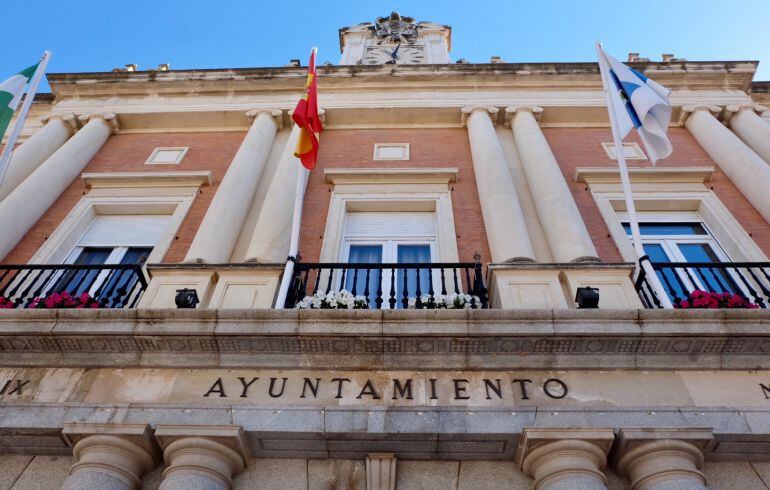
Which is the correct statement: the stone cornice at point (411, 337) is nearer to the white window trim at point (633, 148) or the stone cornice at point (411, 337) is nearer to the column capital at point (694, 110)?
the white window trim at point (633, 148)

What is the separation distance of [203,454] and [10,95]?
6.86 m

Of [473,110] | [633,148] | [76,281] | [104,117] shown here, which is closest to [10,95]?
[76,281]

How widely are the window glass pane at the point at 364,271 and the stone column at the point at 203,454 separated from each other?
9.85 feet

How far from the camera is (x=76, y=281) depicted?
28.3ft

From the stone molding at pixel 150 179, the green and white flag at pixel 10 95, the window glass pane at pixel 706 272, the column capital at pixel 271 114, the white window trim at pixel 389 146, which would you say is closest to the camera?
the window glass pane at pixel 706 272

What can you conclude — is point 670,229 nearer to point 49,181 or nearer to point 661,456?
point 661,456

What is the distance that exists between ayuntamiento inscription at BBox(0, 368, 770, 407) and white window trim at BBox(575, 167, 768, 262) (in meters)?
3.54

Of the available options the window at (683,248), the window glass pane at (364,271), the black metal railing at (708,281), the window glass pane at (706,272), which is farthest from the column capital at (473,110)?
the black metal railing at (708,281)

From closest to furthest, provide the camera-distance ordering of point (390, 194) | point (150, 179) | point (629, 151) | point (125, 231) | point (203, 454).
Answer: point (203, 454), point (125, 231), point (390, 194), point (150, 179), point (629, 151)

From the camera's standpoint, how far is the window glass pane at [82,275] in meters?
8.27

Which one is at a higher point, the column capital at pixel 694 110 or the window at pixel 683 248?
the column capital at pixel 694 110

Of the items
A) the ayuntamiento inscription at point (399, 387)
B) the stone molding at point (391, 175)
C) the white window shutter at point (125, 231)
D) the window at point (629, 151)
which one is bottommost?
the ayuntamiento inscription at point (399, 387)

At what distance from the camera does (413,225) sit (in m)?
9.85

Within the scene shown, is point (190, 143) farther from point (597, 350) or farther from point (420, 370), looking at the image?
point (597, 350)
